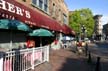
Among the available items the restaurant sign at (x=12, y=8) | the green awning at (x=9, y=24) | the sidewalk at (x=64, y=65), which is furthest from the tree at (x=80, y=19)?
the green awning at (x=9, y=24)

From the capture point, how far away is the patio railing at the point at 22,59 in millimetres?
8597

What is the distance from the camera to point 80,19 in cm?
8556

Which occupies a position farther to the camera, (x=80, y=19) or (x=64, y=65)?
(x=80, y=19)

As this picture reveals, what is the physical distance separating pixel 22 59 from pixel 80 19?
76.4 m

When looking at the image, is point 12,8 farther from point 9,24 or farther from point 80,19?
point 80,19

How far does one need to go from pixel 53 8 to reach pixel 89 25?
62908mm

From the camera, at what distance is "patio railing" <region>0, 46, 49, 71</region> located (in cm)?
860

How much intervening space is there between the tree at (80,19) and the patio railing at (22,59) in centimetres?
6978

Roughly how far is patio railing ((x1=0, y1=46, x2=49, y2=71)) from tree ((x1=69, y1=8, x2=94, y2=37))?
69777mm

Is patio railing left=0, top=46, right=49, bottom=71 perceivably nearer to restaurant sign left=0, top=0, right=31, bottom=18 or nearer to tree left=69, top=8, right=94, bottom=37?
restaurant sign left=0, top=0, right=31, bottom=18

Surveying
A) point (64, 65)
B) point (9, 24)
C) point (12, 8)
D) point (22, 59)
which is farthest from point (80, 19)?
point (22, 59)

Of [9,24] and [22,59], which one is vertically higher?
[9,24]

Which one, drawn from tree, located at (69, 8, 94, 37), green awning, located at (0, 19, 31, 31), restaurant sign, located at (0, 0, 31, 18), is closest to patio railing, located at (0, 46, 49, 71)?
green awning, located at (0, 19, 31, 31)

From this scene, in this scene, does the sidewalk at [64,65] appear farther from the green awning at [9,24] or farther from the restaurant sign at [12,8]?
the restaurant sign at [12,8]
